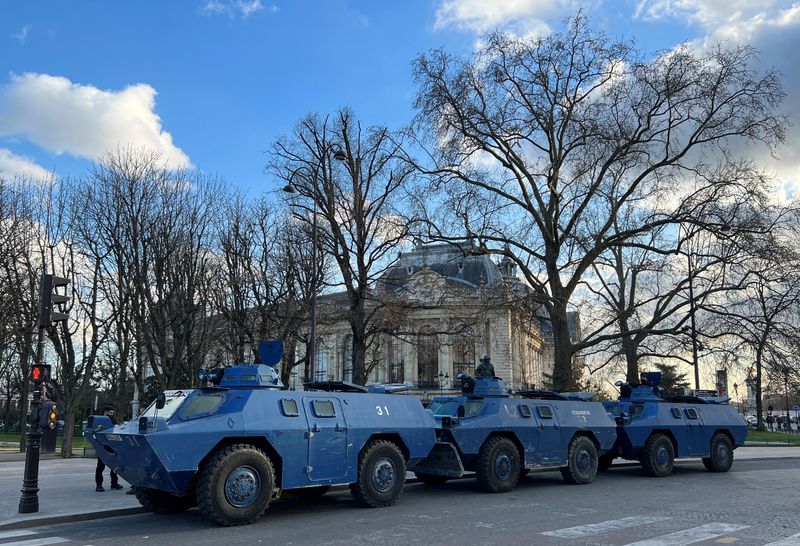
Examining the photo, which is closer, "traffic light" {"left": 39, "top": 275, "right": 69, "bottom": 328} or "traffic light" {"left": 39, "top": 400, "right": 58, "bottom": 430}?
"traffic light" {"left": 39, "top": 400, "right": 58, "bottom": 430}

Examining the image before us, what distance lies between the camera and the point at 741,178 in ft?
72.6

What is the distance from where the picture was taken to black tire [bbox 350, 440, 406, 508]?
38.2 ft

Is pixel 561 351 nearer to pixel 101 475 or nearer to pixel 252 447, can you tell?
pixel 101 475

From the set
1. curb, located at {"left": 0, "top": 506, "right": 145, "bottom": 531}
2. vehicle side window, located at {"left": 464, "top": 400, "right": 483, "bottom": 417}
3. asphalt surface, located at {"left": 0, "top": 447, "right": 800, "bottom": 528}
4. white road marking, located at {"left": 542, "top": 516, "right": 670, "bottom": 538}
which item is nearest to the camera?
white road marking, located at {"left": 542, "top": 516, "right": 670, "bottom": 538}

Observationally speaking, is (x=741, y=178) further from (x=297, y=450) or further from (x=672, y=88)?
(x=297, y=450)

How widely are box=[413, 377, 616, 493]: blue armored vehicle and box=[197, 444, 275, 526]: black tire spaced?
428cm

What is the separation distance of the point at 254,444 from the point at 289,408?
0.81 metres

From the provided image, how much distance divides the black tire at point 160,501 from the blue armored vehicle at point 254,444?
17 mm

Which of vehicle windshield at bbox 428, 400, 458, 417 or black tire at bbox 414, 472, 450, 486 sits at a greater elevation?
vehicle windshield at bbox 428, 400, 458, 417

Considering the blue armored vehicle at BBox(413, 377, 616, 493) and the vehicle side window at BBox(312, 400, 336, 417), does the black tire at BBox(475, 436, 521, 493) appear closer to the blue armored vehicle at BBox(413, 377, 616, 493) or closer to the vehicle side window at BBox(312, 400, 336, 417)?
the blue armored vehicle at BBox(413, 377, 616, 493)

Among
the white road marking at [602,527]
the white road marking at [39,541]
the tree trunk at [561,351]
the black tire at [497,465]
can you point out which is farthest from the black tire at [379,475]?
the tree trunk at [561,351]

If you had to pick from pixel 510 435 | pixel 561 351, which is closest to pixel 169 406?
pixel 510 435

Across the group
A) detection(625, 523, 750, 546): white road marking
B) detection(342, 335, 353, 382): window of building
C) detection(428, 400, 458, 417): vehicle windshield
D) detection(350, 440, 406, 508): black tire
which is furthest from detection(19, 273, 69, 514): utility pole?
detection(342, 335, 353, 382): window of building

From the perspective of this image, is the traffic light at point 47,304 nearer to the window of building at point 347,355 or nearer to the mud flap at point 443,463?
the mud flap at point 443,463
